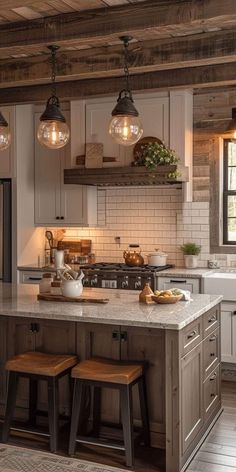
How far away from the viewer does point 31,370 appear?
366 cm

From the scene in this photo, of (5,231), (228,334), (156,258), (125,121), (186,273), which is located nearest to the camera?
(125,121)

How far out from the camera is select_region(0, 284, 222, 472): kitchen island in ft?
11.1

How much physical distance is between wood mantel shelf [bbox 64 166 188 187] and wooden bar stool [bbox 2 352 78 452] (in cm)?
246

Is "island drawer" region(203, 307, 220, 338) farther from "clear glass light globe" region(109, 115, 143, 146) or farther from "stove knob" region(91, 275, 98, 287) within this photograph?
"stove knob" region(91, 275, 98, 287)

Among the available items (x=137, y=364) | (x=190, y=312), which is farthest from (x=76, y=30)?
(x=137, y=364)

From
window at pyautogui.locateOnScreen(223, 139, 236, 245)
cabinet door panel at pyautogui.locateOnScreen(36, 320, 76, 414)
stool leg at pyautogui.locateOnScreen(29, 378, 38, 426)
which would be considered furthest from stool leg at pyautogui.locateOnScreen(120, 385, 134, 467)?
window at pyautogui.locateOnScreen(223, 139, 236, 245)

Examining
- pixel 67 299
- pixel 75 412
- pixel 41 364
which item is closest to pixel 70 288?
pixel 67 299

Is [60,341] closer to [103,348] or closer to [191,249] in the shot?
[103,348]

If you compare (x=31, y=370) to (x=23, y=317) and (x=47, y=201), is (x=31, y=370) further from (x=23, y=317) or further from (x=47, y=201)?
(x=47, y=201)

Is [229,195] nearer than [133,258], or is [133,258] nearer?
[133,258]

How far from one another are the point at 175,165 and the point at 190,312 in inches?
92.1

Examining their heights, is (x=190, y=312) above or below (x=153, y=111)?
below

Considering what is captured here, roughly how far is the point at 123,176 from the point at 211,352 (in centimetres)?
235

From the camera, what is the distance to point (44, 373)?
3.61 meters
